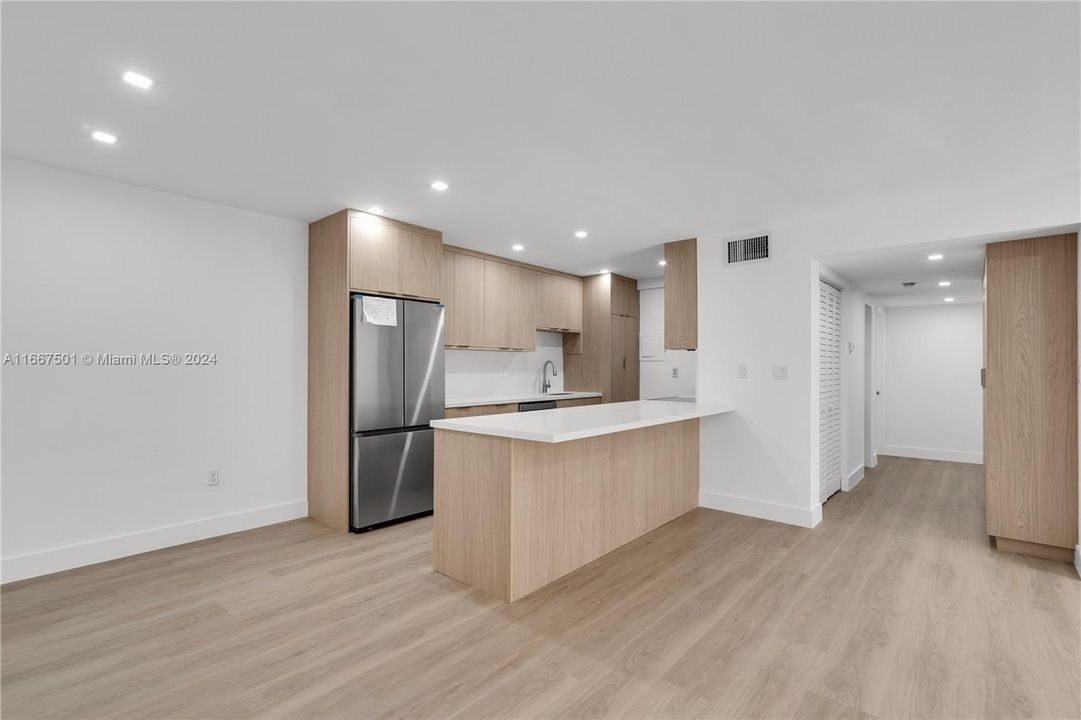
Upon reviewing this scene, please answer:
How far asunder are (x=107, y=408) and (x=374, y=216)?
2.19 meters

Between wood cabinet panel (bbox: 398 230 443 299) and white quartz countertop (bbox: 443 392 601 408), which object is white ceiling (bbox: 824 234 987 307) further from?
wood cabinet panel (bbox: 398 230 443 299)

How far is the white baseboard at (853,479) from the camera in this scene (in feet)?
17.0

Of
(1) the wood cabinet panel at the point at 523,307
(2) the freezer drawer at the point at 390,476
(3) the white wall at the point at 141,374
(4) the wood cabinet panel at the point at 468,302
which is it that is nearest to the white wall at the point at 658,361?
(1) the wood cabinet panel at the point at 523,307

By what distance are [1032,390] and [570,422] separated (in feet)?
10.3

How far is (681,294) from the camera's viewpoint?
478cm

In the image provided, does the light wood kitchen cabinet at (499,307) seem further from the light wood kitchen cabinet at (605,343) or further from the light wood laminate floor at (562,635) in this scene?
the light wood laminate floor at (562,635)

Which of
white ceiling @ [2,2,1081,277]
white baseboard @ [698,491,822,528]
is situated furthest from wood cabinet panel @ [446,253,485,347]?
white baseboard @ [698,491,822,528]

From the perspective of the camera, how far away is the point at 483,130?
253cm

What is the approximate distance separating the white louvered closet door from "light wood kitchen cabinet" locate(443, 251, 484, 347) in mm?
3170

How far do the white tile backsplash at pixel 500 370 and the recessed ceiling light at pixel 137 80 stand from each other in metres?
3.55

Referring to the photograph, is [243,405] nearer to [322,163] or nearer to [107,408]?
[107,408]

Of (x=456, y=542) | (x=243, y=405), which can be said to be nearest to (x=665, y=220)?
(x=456, y=542)

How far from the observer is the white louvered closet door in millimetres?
4547

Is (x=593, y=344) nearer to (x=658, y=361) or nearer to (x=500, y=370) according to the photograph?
(x=658, y=361)
